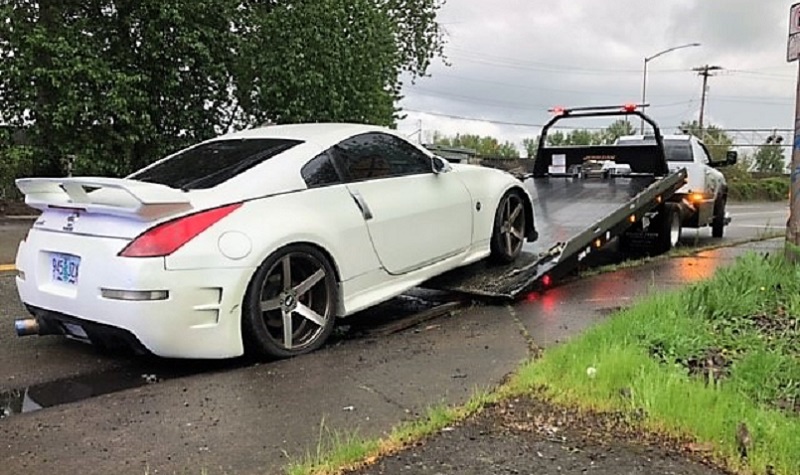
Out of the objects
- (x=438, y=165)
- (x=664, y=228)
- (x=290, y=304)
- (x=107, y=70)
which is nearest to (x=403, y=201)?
(x=438, y=165)

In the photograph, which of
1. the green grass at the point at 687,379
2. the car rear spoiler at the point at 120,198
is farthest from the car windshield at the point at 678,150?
the car rear spoiler at the point at 120,198

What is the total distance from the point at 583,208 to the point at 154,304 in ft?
18.5

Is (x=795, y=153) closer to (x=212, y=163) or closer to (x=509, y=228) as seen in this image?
(x=509, y=228)

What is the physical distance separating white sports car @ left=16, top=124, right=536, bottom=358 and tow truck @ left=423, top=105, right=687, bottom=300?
32.8 inches

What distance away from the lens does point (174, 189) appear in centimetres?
462

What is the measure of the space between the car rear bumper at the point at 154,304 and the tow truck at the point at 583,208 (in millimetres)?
2377

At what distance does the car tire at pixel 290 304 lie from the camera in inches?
178

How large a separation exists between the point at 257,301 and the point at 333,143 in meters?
1.47

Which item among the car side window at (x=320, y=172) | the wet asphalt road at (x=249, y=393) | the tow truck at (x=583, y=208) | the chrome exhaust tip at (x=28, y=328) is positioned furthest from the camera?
the tow truck at (x=583, y=208)

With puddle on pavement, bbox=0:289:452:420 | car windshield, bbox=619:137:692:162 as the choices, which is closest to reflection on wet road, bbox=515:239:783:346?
puddle on pavement, bbox=0:289:452:420

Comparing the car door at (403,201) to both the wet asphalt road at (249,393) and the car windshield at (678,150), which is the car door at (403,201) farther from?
the car windshield at (678,150)

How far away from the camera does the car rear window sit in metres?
4.90

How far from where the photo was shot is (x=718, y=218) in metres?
12.9

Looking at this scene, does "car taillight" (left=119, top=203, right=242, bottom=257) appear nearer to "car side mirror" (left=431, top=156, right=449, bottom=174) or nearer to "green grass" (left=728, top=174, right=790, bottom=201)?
"car side mirror" (left=431, top=156, right=449, bottom=174)
